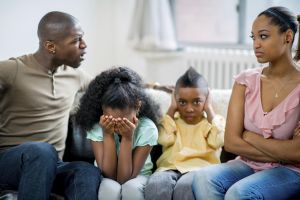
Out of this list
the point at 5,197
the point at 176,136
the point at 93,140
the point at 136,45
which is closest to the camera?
the point at 5,197

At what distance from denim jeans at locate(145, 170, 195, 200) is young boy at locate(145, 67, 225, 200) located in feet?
0.24

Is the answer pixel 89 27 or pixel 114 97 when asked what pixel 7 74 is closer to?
pixel 114 97

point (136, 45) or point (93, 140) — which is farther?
point (136, 45)

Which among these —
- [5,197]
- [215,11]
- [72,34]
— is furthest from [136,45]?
[5,197]

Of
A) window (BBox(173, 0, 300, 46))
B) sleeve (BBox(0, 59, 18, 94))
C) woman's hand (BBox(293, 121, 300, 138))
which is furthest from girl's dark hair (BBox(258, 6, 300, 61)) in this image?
window (BBox(173, 0, 300, 46))

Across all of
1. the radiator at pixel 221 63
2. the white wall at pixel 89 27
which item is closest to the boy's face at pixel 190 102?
the white wall at pixel 89 27

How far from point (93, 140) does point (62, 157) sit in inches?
11.1

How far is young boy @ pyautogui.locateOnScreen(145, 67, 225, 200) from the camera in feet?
6.72

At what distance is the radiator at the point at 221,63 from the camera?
3658mm

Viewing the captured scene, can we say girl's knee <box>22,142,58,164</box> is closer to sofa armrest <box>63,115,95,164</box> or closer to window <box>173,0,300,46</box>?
sofa armrest <box>63,115,95,164</box>

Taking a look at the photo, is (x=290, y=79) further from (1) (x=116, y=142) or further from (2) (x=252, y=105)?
(1) (x=116, y=142)

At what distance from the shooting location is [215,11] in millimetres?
3926

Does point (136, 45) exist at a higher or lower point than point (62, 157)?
higher

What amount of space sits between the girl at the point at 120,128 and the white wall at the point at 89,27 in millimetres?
1189
